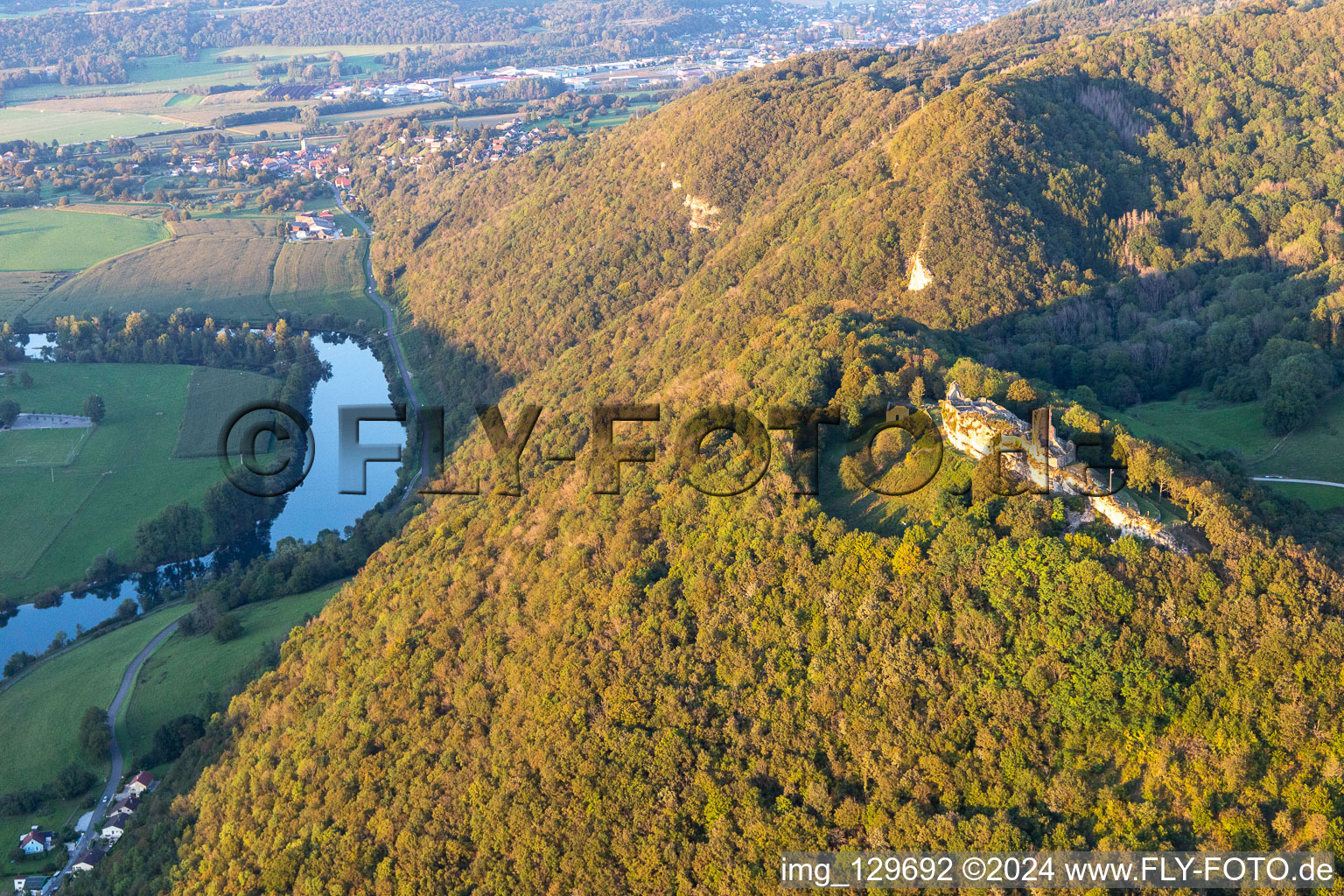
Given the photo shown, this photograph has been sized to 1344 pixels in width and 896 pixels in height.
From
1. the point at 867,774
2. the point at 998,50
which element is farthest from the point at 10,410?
the point at 998,50

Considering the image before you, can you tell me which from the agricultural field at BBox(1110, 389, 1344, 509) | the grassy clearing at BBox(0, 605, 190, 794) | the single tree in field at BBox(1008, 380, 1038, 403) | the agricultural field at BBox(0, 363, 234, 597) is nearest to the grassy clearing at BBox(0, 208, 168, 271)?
the agricultural field at BBox(0, 363, 234, 597)

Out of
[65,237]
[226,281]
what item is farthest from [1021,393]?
[65,237]

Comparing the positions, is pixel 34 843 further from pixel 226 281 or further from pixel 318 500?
pixel 226 281

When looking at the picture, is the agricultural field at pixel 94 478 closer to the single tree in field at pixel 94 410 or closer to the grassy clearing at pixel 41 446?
the grassy clearing at pixel 41 446

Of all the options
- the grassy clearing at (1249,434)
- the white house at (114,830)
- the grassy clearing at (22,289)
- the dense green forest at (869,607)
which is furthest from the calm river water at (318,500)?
the grassy clearing at (1249,434)

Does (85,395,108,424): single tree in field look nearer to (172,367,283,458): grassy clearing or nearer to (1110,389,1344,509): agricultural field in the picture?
(172,367,283,458): grassy clearing

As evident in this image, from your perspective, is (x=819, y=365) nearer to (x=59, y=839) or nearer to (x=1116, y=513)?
(x=1116, y=513)

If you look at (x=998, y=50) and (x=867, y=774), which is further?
(x=998, y=50)
